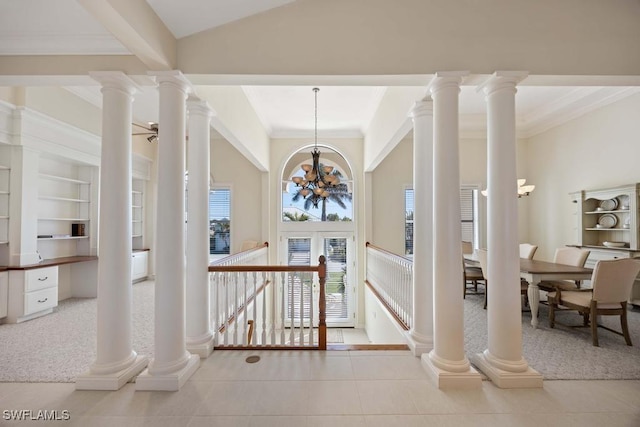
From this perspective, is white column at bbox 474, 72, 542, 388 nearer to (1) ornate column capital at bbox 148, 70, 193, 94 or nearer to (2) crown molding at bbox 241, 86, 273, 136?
(1) ornate column capital at bbox 148, 70, 193, 94

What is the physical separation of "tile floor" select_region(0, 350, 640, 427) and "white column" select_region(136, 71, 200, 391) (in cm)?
30

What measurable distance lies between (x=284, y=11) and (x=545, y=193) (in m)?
6.71

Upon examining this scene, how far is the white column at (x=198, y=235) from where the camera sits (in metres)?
3.12

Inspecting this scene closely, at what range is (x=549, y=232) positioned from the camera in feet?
21.4

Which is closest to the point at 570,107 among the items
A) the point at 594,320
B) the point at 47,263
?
the point at 594,320

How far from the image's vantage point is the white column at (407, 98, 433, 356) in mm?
3168

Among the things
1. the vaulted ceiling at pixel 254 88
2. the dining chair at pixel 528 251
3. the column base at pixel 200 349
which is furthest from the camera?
the dining chair at pixel 528 251

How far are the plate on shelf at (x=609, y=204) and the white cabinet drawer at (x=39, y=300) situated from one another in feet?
29.8

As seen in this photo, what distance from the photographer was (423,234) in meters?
3.26

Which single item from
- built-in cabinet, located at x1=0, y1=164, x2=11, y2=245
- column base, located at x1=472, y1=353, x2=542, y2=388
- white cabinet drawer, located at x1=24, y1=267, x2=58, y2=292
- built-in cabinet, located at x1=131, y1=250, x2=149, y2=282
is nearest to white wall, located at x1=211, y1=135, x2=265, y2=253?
built-in cabinet, located at x1=131, y1=250, x2=149, y2=282

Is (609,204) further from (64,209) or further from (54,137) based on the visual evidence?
(64,209)

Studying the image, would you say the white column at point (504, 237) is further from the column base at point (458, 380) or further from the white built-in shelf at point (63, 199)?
the white built-in shelf at point (63, 199)

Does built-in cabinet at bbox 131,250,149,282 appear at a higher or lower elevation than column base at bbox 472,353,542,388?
higher

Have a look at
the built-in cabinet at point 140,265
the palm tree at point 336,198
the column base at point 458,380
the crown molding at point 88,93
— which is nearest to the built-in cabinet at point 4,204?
the crown molding at point 88,93
